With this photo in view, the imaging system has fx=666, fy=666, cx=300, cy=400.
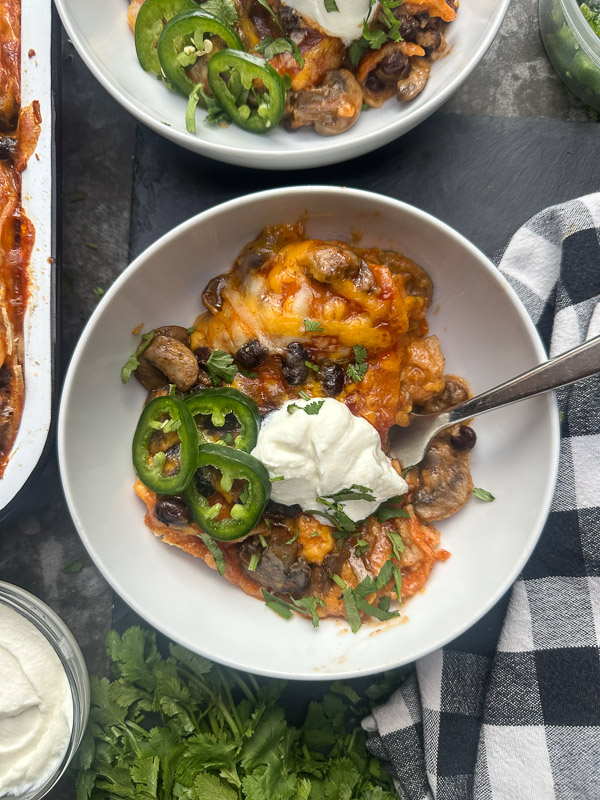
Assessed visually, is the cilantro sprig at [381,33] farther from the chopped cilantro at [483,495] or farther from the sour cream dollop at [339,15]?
the chopped cilantro at [483,495]

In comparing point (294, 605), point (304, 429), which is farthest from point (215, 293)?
point (294, 605)

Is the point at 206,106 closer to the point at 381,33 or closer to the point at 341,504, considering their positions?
the point at 381,33

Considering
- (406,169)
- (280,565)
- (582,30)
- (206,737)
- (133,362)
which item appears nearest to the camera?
(280,565)

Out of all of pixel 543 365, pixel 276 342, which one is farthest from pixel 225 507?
pixel 543 365

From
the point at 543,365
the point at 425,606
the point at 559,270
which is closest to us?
the point at 543,365

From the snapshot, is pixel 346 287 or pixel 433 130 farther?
pixel 433 130

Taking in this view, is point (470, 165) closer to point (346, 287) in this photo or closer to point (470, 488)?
point (346, 287)
